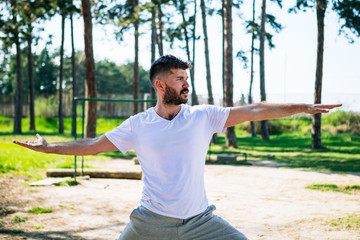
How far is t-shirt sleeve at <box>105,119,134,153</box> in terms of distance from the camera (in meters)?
3.14

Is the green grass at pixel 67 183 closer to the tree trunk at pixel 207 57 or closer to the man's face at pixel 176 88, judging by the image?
the man's face at pixel 176 88

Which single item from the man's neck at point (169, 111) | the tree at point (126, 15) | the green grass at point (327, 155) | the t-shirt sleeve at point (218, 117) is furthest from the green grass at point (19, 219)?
the tree at point (126, 15)

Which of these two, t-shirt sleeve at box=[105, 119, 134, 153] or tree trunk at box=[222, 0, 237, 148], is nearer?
t-shirt sleeve at box=[105, 119, 134, 153]

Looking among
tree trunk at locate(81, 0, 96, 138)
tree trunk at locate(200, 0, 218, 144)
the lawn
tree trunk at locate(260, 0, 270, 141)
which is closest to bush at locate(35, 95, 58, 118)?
the lawn

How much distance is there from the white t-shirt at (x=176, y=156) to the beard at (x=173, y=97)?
0.34 ft

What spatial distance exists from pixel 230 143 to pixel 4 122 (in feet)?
83.7

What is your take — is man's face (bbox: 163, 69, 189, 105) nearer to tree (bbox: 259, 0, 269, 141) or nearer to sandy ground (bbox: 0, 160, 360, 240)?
sandy ground (bbox: 0, 160, 360, 240)

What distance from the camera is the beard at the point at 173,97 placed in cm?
306

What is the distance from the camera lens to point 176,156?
9.56ft

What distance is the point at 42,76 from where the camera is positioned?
6500 cm

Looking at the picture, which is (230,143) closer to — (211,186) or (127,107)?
(211,186)

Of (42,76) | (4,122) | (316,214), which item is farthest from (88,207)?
(42,76)

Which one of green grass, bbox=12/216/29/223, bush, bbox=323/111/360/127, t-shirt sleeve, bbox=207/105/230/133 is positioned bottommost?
green grass, bbox=12/216/29/223

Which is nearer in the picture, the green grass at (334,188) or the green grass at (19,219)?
the green grass at (19,219)
